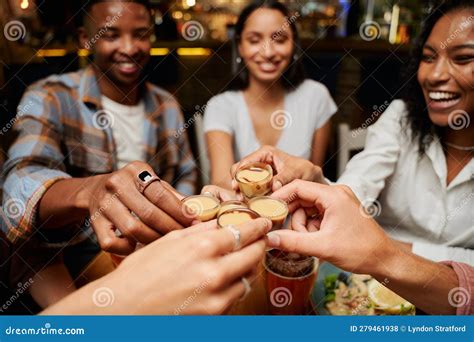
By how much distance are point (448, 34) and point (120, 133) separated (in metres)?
1.51

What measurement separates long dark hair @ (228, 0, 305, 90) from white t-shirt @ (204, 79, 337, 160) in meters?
0.06

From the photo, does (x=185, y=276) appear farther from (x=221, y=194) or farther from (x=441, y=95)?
(x=441, y=95)

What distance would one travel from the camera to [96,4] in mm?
1901

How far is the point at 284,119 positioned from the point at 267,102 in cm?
14

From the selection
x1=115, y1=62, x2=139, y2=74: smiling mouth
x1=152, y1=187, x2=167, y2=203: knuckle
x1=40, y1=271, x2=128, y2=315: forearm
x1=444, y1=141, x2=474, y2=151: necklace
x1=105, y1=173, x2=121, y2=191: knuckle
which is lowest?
x1=40, y1=271, x2=128, y2=315: forearm

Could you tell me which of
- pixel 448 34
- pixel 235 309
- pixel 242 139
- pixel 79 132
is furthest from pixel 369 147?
pixel 79 132

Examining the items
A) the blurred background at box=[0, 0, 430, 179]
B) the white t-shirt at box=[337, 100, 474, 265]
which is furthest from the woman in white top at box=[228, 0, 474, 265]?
the blurred background at box=[0, 0, 430, 179]

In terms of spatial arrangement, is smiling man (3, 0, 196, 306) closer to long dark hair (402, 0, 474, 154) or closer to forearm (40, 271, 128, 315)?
forearm (40, 271, 128, 315)

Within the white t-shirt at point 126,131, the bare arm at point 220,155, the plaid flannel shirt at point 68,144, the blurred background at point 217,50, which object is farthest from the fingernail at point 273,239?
the blurred background at point 217,50

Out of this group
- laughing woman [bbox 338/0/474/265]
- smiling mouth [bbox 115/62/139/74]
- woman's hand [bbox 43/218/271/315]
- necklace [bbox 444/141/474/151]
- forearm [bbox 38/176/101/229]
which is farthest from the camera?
smiling mouth [bbox 115/62/139/74]

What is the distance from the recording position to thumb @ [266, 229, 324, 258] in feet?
3.36

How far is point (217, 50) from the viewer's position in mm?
3623

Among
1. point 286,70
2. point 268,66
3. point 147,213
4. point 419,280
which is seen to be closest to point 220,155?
point 268,66
